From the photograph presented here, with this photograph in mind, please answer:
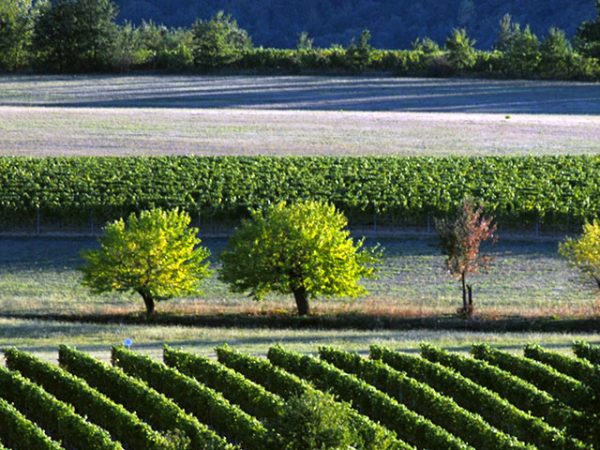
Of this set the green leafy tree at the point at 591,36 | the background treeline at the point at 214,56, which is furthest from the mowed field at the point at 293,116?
the background treeline at the point at 214,56

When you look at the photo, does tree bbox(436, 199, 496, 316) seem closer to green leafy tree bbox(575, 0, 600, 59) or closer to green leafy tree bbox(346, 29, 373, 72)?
green leafy tree bbox(575, 0, 600, 59)

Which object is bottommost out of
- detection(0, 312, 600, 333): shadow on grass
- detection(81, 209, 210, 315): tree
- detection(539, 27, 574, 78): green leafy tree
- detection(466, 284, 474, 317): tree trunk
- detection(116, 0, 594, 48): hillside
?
detection(0, 312, 600, 333): shadow on grass

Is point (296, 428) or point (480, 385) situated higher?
point (296, 428)

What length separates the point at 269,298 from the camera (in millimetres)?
47469

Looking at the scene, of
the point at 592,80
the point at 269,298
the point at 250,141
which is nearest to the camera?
the point at 269,298

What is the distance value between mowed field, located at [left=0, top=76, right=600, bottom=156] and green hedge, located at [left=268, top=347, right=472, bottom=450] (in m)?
42.2

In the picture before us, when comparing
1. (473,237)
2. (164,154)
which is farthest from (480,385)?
(164,154)

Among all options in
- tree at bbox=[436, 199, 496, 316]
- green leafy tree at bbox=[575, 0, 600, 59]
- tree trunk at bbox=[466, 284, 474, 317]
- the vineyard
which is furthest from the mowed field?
the vineyard

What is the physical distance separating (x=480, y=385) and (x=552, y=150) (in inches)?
1785

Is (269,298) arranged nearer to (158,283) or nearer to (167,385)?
(158,283)

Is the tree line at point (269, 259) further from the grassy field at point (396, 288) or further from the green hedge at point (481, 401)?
the green hedge at point (481, 401)

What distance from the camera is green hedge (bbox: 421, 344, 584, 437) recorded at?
86.6 ft

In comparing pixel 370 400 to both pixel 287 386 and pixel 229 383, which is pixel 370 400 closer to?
pixel 287 386

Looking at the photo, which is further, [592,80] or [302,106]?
[592,80]
